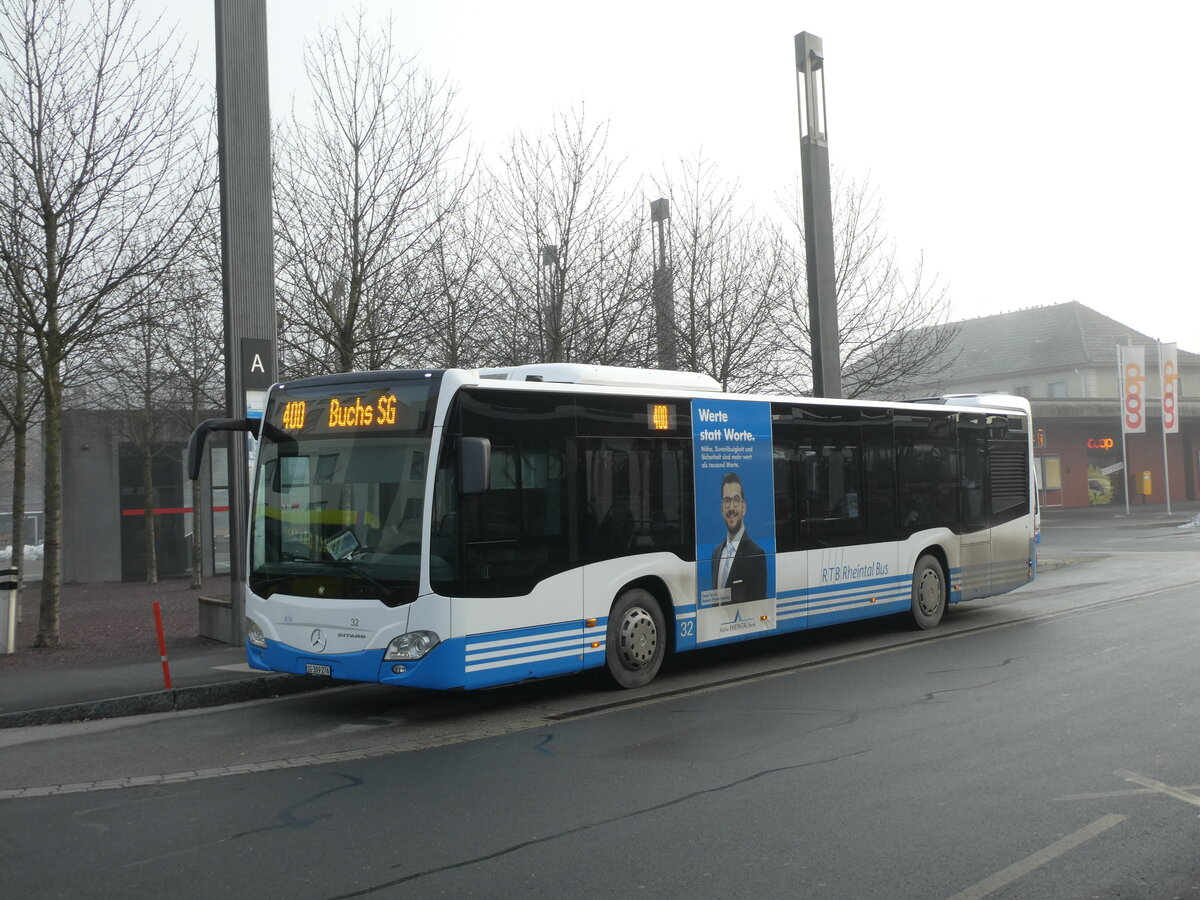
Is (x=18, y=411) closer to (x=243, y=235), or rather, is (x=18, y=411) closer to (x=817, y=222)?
(x=243, y=235)

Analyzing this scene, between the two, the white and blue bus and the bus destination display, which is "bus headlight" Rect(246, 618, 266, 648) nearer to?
the white and blue bus

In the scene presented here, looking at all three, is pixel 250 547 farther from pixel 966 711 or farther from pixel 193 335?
pixel 193 335

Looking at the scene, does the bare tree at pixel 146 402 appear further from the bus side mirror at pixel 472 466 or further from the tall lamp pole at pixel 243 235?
the bus side mirror at pixel 472 466

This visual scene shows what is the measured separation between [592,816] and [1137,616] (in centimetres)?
1034

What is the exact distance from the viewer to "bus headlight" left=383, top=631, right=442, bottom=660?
8.36 m

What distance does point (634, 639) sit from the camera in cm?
988

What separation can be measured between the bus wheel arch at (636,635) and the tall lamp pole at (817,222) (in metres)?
9.08

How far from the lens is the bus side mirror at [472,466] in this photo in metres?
8.26

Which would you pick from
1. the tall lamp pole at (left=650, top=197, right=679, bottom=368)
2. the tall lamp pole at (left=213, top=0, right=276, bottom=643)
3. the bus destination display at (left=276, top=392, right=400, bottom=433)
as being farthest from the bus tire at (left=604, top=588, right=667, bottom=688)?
the tall lamp pole at (left=650, top=197, right=679, bottom=368)

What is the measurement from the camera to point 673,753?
7.29m

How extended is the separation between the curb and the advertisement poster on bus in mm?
3683

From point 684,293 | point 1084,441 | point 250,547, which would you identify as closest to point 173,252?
point 250,547

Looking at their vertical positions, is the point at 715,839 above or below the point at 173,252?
below

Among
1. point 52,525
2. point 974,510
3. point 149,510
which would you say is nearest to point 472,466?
point 52,525
